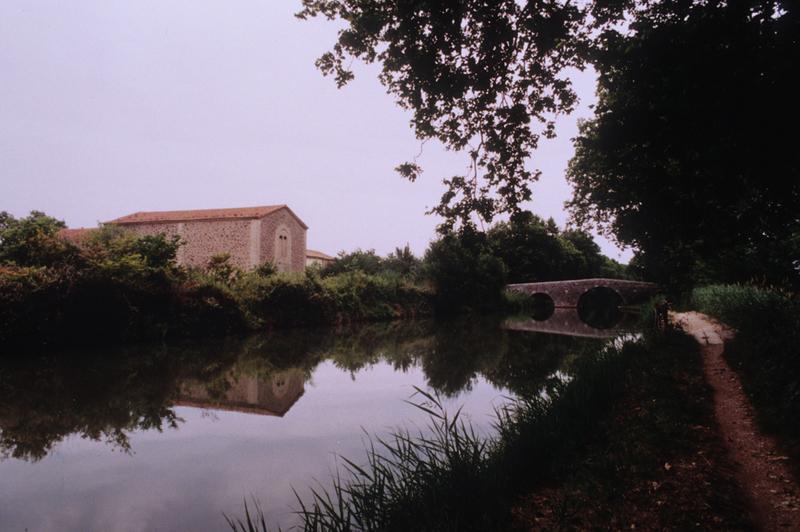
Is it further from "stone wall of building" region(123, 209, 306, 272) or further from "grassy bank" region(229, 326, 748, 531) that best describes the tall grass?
"stone wall of building" region(123, 209, 306, 272)

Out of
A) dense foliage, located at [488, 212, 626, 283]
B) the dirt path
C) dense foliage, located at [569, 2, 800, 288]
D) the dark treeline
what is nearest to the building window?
the dark treeline

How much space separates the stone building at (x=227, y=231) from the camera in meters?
29.9

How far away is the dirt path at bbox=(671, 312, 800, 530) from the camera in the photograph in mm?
3303

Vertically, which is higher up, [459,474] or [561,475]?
[459,474]

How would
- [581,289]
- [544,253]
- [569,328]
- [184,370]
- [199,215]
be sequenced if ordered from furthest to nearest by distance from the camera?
[544,253] → [581,289] → [199,215] → [569,328] → [184,370]

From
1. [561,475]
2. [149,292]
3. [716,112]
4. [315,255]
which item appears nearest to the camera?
[561,475]

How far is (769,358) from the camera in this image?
643cm

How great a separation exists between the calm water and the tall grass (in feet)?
2.63

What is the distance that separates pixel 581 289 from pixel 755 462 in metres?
37.2

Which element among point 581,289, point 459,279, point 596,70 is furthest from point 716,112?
point 581,289

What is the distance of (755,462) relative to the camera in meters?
4.21

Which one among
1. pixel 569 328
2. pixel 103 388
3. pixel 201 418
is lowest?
pixel 201 418

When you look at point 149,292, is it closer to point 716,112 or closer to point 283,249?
point 716,112

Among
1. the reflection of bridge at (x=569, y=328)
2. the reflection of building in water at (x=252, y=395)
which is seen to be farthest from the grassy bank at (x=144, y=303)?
the reflection of bridge at (x=569, y=328)
